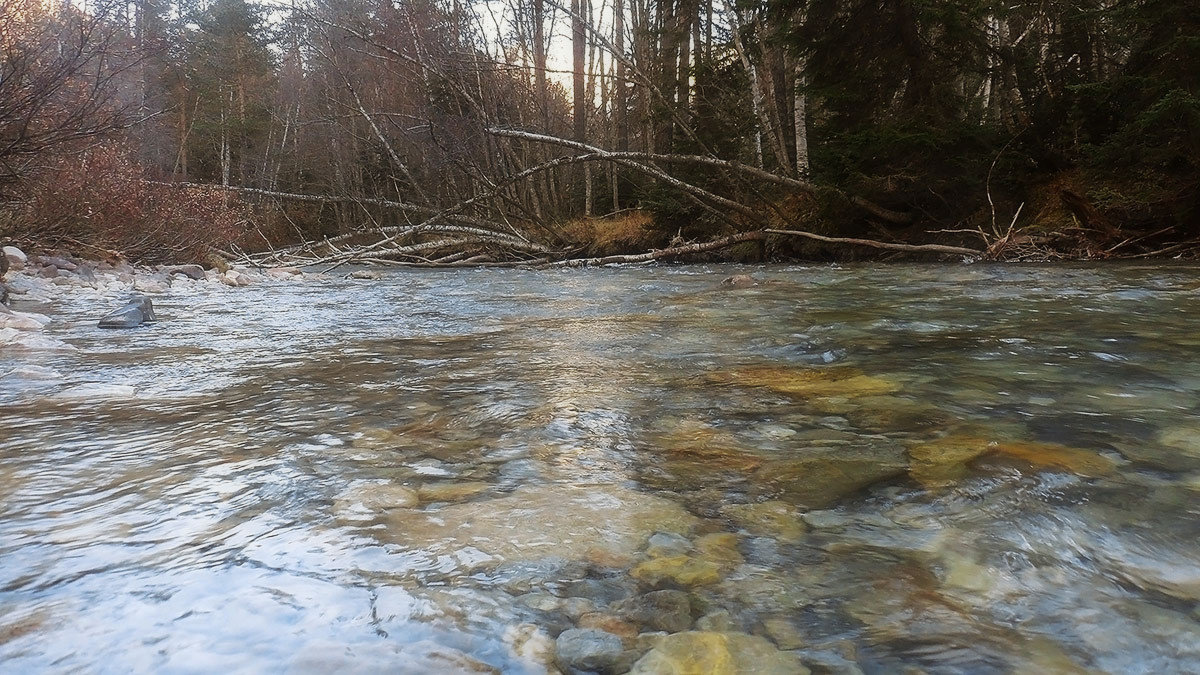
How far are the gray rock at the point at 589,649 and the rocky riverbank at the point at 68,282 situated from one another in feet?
12.6

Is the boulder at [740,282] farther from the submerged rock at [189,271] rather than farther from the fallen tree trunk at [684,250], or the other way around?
the submerged rock at [189,271]

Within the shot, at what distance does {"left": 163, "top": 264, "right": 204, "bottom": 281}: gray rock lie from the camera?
9820 millimetres

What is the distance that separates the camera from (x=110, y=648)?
1071mm

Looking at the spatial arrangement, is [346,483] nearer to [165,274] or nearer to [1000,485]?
[1000,485]

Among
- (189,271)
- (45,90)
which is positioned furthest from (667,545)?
(189,271)

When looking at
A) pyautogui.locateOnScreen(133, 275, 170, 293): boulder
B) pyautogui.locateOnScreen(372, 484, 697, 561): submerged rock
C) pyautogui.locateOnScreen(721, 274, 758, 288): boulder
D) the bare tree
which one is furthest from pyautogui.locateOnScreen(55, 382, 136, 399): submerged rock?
pyautogui.locateOnScreen(133, 275, 170, 293): boulder

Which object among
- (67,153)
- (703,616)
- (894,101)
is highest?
(894,101)

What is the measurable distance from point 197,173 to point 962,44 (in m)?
25.7

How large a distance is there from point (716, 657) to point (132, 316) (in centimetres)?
510

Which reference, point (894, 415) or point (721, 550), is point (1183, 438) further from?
point (721, 550)

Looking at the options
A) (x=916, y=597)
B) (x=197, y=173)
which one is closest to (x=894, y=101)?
(x=916, y=597)

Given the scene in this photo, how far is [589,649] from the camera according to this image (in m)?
1.09

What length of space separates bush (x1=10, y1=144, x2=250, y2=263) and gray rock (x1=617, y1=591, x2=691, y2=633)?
811cm

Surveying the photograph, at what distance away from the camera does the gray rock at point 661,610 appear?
3.78ft
